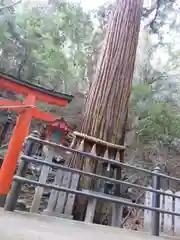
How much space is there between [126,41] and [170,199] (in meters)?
Result: 3.02

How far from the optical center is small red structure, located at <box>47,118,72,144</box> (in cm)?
572

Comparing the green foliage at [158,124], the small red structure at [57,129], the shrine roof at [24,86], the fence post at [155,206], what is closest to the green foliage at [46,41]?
the green foliage at [158,124]

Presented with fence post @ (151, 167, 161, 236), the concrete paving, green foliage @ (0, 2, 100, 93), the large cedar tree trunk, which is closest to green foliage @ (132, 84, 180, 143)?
the large cedar tree trunk

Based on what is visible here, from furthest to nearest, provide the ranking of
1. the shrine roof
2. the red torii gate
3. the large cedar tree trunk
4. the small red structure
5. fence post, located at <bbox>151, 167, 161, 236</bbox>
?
the small red structure → the shrine roof → the red torii gate → the large cedar tree trunk → fence post, located at <bbox>151, 167, 161, 236</bbox>

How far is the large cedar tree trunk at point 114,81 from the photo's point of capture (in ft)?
12.5

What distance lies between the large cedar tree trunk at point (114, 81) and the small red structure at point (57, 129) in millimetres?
1639

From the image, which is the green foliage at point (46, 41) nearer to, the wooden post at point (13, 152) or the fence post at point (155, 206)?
the wooden post at point (13, 152)

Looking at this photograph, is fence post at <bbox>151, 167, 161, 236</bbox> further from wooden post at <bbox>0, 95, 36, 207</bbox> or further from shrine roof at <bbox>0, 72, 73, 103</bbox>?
shrine roof at <bbox>0, 72, 73, 103</bbox>

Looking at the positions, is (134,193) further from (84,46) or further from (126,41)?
(84,46)

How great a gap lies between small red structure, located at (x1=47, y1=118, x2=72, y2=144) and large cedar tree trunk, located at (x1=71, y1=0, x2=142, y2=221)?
164 centimetres

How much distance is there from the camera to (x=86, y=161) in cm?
347

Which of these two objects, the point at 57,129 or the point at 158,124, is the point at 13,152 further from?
the point at 158,124

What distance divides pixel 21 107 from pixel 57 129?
48.2 inches

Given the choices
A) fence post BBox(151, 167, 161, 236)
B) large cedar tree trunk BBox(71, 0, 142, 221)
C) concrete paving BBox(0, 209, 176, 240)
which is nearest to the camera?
concrete paving BBox(0, 209, 176, 240)
